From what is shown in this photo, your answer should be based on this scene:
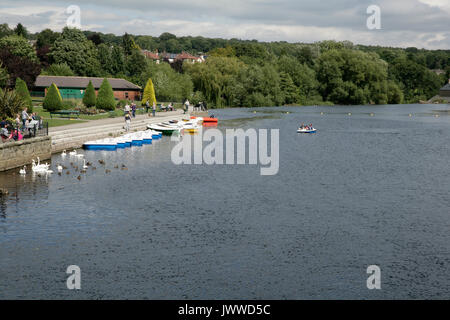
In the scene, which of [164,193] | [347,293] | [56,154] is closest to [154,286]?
[347,293]

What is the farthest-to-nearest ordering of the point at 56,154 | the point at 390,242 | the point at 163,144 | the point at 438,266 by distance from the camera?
the point at 163,144 → the point at 56,154 → the point at 390,242 → the point at 438,266

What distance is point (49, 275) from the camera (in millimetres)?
18969

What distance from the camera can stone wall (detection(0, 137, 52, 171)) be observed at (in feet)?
121

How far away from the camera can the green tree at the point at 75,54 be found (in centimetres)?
12888

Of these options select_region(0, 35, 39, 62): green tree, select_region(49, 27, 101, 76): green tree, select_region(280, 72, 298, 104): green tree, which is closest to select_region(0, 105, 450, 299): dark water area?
select_region(0, 35, 39, 62): green tree

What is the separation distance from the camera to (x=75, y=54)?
Answer: 129m

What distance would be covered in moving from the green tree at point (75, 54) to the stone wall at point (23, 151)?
9032 centimetres

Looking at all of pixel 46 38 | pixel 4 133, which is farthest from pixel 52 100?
pixel 46 38

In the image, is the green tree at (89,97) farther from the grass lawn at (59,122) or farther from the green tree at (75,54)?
the green tree at (75,54)

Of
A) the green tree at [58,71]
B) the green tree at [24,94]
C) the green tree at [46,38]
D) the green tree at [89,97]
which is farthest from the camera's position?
the green tree at [46,38]

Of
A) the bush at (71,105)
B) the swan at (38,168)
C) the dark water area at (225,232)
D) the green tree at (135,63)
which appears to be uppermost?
the green tree at (135,63)

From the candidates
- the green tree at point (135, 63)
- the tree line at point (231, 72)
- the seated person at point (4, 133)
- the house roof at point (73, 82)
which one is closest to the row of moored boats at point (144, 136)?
the seated person at point (4, 133)
